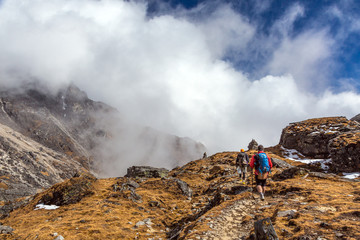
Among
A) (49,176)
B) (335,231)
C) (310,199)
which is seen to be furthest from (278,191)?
(49,176)

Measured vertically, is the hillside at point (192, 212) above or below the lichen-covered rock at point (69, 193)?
below

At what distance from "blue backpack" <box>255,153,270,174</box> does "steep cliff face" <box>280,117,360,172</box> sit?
63.0 feet

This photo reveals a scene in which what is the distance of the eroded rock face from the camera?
34.3 metres

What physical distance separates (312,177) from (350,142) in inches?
497

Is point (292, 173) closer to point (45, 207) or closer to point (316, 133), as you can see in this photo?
point (316, 133)

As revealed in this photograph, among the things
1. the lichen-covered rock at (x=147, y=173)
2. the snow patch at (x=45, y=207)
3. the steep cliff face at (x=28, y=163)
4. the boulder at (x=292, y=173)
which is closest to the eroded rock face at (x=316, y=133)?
the boulder at (x=292, y=173)

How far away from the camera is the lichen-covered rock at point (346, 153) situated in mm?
24734

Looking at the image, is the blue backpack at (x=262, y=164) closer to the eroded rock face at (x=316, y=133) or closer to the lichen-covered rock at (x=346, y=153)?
the lichen-covered rock at (x=346, y=153)

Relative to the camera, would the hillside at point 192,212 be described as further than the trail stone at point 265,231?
Yes

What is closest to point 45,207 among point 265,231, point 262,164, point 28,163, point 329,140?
point 262,164

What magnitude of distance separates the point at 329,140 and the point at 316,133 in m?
5.86

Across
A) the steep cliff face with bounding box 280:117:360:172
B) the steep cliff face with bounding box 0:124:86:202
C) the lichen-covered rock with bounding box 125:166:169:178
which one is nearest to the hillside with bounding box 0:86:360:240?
the steep cliff face with bounding box 280:117:360:172

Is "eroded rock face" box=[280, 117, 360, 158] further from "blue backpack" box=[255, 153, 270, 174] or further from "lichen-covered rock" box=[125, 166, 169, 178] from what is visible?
"lichen-covered rock" box=[125, 166, 169, 178]

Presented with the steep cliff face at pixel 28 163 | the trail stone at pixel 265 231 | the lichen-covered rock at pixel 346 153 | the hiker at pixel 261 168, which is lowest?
the trail stone at pixel 265 231
